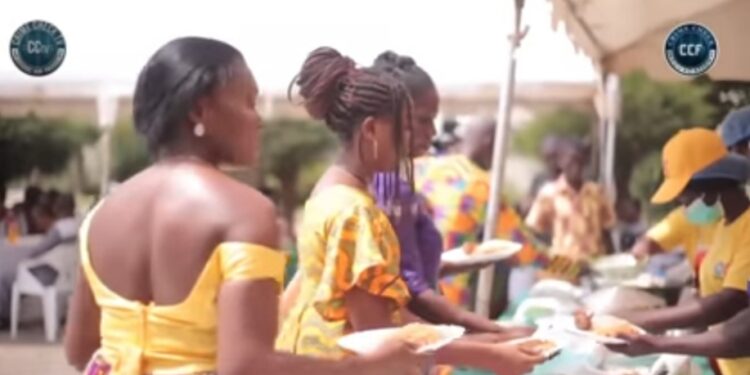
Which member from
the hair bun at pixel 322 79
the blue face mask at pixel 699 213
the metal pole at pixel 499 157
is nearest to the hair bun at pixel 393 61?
the hair bun at pixel 322 79

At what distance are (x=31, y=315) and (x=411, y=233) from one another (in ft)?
2.91

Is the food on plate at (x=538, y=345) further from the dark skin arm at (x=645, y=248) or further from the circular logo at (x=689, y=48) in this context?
the circular logo at (x=689, y=48)

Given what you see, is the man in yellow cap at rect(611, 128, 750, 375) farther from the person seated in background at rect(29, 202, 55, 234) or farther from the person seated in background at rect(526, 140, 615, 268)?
the person seated in background at rect(29, 202, 55, 234)

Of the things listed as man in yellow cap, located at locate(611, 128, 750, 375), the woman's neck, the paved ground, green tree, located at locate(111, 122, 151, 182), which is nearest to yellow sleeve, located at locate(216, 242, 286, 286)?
the woman's neck

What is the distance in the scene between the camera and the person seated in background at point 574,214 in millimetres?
3078

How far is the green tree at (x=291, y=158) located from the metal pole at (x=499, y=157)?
1.48 ft

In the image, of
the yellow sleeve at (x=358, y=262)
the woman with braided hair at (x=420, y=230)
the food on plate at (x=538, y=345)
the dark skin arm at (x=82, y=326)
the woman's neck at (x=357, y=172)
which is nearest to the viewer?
the dark skin arm at (x=82, y=326)

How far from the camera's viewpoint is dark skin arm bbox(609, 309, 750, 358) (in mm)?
2885

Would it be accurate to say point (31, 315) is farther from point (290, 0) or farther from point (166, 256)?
point (166, 256)

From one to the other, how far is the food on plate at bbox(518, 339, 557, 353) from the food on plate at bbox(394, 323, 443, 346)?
16.9 inches

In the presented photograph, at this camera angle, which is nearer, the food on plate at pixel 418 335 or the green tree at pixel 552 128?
the food on plate at pixel 418 335

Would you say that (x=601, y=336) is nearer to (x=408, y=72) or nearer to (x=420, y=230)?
(x=420, y=230)

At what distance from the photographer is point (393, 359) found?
6.56 feet

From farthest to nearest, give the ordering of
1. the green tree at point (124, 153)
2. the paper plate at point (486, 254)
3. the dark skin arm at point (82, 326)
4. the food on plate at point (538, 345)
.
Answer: the paper plate at point (486, 254)
the green tree at point (124, 153)
the food on plate at point (538, 345)
the dark skin arm at point (82, 326)
